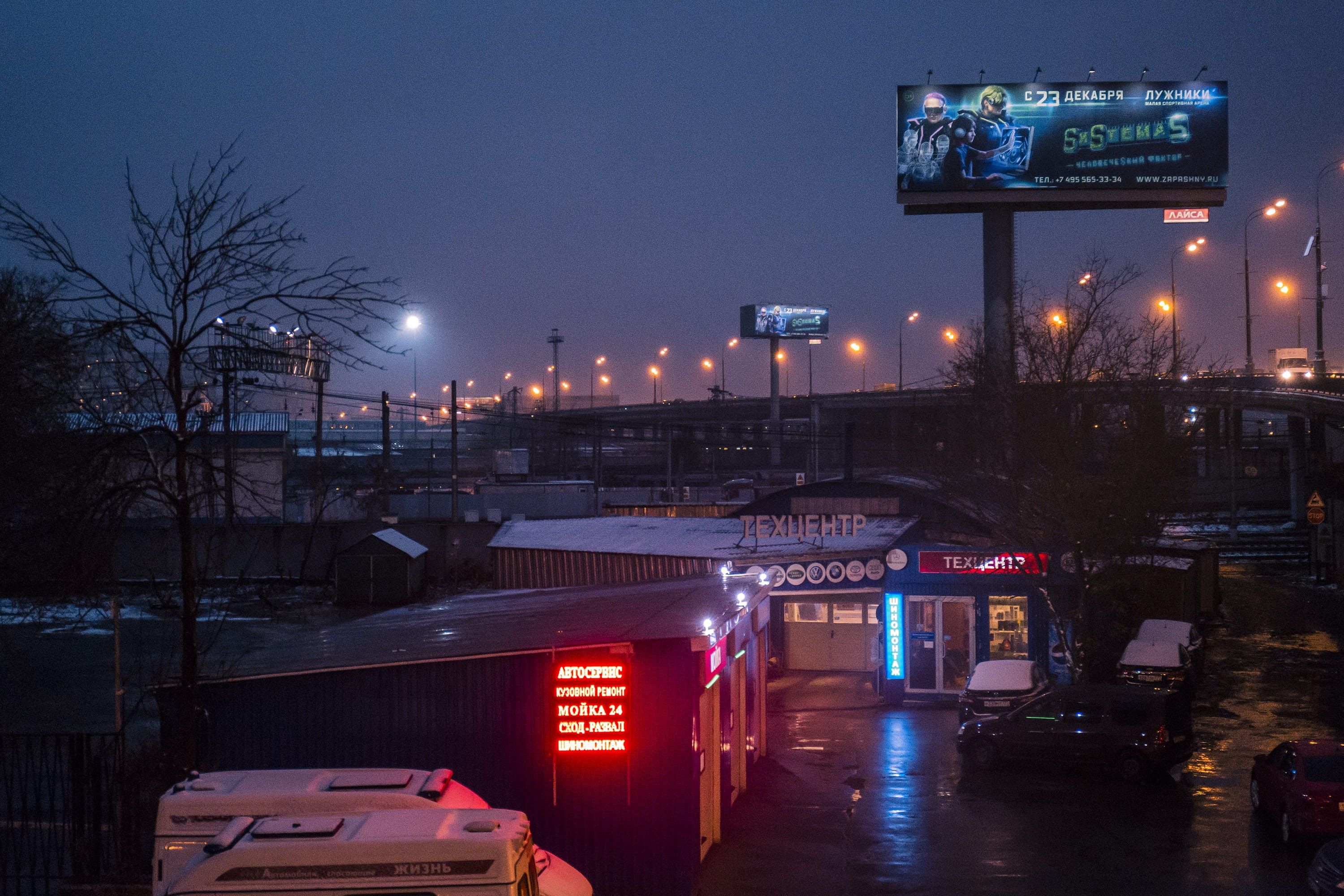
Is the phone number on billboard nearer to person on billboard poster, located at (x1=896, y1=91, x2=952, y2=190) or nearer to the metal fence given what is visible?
person on billboard poster, located at (x1=896, y1=91, x2=952, y2=190)

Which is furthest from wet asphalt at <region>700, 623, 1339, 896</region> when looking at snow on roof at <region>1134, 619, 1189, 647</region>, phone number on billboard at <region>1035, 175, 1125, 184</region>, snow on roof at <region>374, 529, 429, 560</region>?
phone number on billboard at <region>1035, 175, 1125, 184</region>

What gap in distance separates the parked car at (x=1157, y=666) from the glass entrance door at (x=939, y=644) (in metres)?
3.01

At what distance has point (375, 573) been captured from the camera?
34781 millimetres

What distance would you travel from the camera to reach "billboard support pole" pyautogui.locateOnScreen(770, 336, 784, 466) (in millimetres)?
91119

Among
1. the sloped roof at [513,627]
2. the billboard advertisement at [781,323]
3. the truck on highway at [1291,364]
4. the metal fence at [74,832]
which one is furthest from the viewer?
the billboard advertisement at [781,323]

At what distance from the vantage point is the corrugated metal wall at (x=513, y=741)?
10422mm

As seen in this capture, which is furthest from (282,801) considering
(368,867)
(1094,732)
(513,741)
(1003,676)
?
(1003,676)

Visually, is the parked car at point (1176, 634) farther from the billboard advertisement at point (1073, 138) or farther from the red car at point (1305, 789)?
the billboard advertisement at point (1073, 138)

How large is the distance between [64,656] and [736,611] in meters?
20.2

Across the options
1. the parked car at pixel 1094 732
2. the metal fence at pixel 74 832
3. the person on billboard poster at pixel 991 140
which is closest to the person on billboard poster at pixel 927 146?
the person on billboard poster at pixel 991 140

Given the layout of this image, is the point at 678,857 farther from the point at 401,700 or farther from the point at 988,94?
the point at 988,94

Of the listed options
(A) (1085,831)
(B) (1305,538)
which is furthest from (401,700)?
(B) (1305,538)

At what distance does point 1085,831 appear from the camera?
12.5m

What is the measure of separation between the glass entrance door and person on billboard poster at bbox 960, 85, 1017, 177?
86.6 ft
